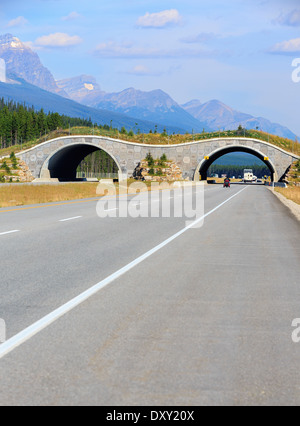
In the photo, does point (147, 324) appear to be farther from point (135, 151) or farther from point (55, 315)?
point (135, 151)

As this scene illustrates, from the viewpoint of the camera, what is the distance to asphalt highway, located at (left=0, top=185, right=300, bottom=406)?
3.87 meters

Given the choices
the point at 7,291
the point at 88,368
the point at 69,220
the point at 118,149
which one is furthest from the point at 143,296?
the point at 118,149

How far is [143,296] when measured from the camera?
6.77m

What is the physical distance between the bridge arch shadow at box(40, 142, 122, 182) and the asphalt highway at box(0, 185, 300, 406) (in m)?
79.0

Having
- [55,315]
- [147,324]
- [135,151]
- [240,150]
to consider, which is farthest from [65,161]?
[147,324]

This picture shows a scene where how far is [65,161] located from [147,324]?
3723 inches

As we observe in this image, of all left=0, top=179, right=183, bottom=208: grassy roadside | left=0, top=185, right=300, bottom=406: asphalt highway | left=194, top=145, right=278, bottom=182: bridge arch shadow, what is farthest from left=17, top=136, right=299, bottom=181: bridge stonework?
left=0, top=185, right=300, bottom=406: asphalt highway

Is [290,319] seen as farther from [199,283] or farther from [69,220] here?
[69,220]

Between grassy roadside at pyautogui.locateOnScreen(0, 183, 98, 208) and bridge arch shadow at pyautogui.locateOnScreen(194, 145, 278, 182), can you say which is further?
bridge arch shadow at pyautogui.locateOnScreen(194, 145, 278, 182)

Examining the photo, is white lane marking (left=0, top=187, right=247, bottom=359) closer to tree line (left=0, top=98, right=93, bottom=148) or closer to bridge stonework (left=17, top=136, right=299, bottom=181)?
bridge stonework (left=17, top=136, right=299, bottom=181)

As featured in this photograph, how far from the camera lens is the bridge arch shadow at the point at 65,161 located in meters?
89.2

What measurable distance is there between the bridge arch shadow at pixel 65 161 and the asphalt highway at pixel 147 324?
7899cm

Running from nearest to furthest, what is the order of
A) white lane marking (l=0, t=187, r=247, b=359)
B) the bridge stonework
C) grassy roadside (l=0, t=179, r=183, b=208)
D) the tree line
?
1. white lane marking (l=0, t=187, r=247, b=359)
2. grassy roadside (l=0, t=179, r=183, b=208)
3. the bridge stonework
4. the tree line
